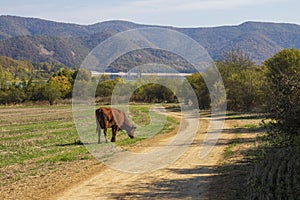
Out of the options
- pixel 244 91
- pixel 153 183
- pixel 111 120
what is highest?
pixel 244 91

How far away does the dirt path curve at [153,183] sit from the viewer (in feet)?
41.2

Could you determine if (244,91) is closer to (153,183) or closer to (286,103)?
(286,103)

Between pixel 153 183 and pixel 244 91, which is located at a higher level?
pixel 244 91

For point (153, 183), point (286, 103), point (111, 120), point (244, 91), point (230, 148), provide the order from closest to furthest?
point (153, 183)
point (286, 103)
point (230, 148)
point (111, 120)
point (244, 91)

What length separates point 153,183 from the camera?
14.1m

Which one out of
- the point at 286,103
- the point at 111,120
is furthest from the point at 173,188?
the point at 111,120

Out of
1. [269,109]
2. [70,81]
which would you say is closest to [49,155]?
[269,109]

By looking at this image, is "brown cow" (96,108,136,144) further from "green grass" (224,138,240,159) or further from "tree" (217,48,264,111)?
"tree" (217,48,264,111)

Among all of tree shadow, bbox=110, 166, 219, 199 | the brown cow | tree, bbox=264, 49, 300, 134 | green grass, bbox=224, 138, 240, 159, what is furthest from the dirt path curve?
the brown cow

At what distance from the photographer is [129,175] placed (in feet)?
51.2

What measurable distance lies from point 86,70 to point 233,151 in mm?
107621

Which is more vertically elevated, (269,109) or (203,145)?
(269,109)

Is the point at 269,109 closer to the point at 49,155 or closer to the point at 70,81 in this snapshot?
the point at 49,155

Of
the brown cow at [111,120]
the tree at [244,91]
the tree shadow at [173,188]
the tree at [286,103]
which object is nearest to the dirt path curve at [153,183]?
the tree shadow at [173,188]
